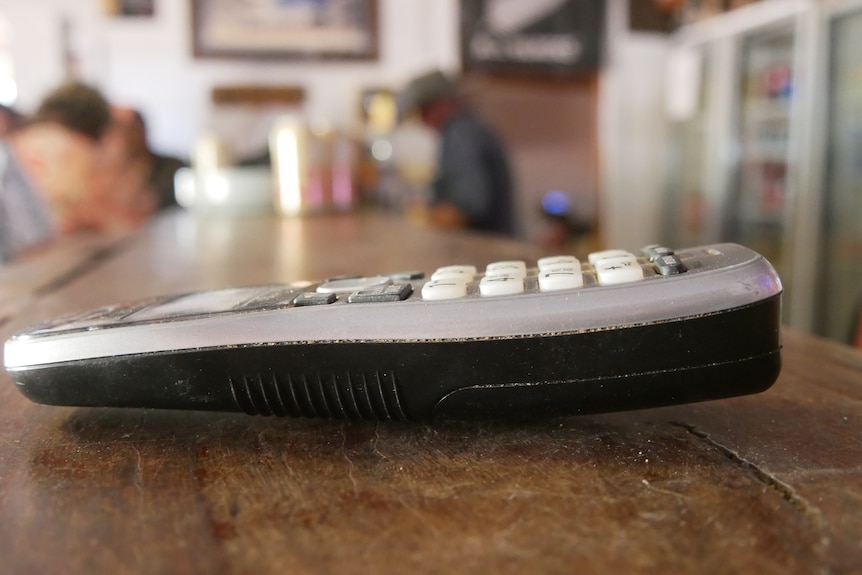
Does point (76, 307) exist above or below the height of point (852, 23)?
below

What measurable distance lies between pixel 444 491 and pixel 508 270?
0.36ft

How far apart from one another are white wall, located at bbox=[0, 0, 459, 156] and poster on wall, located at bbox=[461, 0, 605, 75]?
55 centimetres

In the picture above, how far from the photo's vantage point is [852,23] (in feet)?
7.25

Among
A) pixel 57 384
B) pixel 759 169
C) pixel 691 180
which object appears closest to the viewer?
pixel 57 384

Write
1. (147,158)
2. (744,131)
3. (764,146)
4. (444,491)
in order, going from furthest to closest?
(744,131) → (764,146) → (147,158) → (444,491)

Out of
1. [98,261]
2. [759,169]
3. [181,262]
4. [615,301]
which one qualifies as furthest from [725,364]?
[759,169]

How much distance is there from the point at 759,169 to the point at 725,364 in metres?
2.90

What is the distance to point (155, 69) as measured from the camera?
8.30 feet

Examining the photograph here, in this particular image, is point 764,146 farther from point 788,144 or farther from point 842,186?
point 842,186

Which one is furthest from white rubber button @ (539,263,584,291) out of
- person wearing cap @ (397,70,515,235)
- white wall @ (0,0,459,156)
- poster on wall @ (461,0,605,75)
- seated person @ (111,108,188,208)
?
poster on wall @ (461,0,605,75)

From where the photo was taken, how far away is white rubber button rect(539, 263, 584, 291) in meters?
0.25

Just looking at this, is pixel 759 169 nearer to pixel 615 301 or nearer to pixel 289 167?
pixel 289 167

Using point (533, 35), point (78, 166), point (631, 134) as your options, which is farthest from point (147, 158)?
point (631, 134)

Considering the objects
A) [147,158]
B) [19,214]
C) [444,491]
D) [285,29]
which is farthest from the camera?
[285,29]
